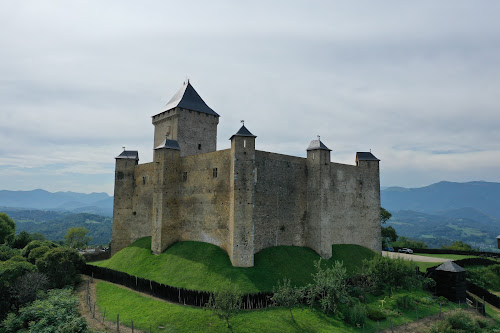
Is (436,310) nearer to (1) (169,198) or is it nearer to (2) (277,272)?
(2) (277,272)

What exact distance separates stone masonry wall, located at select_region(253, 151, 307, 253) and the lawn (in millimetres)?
8310

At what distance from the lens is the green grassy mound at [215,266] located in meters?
27.7

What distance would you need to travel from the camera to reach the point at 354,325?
24.9m

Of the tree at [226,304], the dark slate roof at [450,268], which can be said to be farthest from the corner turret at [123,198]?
the dark slate roof at [450,268]

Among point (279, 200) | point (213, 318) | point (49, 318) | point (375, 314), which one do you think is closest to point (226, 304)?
point (213, 318)

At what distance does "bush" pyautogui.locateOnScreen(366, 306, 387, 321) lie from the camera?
26422 millimetres

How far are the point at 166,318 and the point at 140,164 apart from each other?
75.6ft

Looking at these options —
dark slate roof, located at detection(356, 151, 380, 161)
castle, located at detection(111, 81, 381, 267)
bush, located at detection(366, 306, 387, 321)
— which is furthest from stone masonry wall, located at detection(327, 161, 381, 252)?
bush, located at detection(366, 306, 387, 321)

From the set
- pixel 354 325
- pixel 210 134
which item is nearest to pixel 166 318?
pixel 354 325

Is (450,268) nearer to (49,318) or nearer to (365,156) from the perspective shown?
(365,156)

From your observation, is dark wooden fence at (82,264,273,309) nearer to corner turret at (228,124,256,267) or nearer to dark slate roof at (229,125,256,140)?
corner turret at (228,124,256,267)

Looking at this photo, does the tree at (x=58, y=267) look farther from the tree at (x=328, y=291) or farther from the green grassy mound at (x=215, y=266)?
the tree at (x=328, y=291)

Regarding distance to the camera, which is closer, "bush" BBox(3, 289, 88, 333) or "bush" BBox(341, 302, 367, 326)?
"bush" BBox(3, 289, 88, 333)

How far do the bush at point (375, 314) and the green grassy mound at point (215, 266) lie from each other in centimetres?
559
